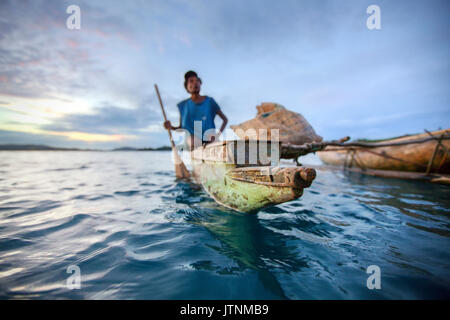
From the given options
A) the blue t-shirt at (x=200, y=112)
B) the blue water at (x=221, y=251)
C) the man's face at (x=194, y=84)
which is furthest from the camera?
the blue t-shirt at (x=200, y=112)

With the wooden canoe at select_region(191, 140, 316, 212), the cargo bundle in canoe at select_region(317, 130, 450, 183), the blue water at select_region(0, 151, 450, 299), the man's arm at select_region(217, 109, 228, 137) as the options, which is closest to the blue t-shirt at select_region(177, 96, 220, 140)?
the man's arm at select_region(217, 109, 228, 137)

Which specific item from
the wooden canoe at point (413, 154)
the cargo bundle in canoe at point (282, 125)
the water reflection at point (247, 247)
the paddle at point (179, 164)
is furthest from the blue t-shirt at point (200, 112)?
the wooden canoe at point (413, 154)

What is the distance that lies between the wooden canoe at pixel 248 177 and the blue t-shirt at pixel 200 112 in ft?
5.46

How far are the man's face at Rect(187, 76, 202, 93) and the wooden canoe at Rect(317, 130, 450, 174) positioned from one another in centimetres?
566

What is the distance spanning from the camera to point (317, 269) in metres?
1.70

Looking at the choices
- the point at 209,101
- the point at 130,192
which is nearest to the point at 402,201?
the point at 209,101

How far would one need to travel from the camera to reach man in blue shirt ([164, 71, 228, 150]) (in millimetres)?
4871

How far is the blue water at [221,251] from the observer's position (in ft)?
4.80

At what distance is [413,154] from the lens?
6.70m

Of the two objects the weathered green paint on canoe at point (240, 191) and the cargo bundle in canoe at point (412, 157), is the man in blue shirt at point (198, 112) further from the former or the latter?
the cargo bundle in canoe at point (412, 157)

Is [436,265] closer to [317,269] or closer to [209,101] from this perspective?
[317,269]

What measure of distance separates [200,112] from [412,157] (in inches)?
337

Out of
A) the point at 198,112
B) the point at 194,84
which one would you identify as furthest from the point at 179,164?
the point at 194,84

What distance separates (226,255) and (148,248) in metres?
1.00
